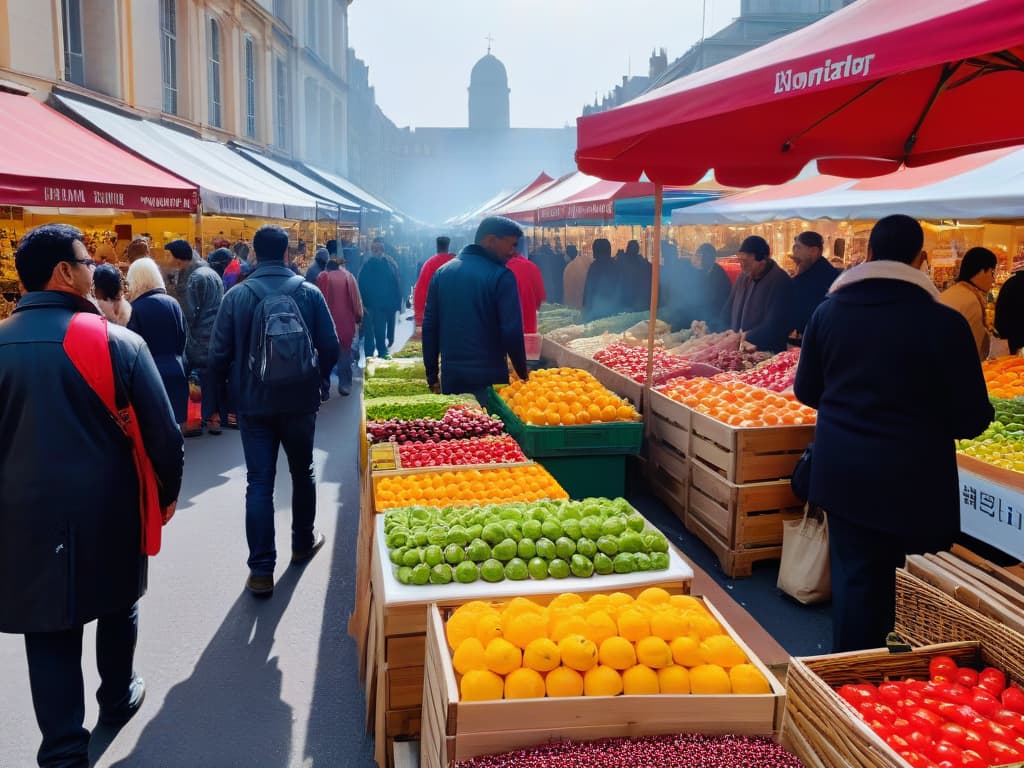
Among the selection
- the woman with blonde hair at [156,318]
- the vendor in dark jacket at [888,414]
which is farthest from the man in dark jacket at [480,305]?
the woman with blonde hair at [156,318]

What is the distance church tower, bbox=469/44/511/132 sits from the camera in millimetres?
Result: 104125

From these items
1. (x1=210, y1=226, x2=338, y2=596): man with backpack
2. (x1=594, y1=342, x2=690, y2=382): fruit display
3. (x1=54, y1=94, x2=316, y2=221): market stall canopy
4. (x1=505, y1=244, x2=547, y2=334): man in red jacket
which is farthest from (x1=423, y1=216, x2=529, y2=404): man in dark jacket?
(x1=54, y1=94, x2=316, y2=221): market stall canopy

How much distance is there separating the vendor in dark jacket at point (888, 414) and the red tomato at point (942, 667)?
28.6 inches

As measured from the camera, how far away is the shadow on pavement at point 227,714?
3.38 metres

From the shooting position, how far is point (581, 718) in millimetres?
2242

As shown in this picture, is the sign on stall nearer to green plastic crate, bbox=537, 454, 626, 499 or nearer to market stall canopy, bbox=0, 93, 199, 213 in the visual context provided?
green plastic crate, bbox=537, 454, 626, 499

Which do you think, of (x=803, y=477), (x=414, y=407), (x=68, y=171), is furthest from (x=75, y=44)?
(x=803, y=477)

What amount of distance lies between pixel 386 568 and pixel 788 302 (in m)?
5.52

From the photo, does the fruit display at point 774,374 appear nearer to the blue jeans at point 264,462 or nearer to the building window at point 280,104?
the blue jeans at point 264,462

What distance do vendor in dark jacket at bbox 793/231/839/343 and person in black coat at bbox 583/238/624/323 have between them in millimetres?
5189

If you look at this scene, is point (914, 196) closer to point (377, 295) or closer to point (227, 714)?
point (227, 714)

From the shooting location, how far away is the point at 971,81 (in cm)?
438

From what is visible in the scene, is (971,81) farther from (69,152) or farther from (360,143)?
(360,143)

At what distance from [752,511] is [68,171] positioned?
24.1 feet
